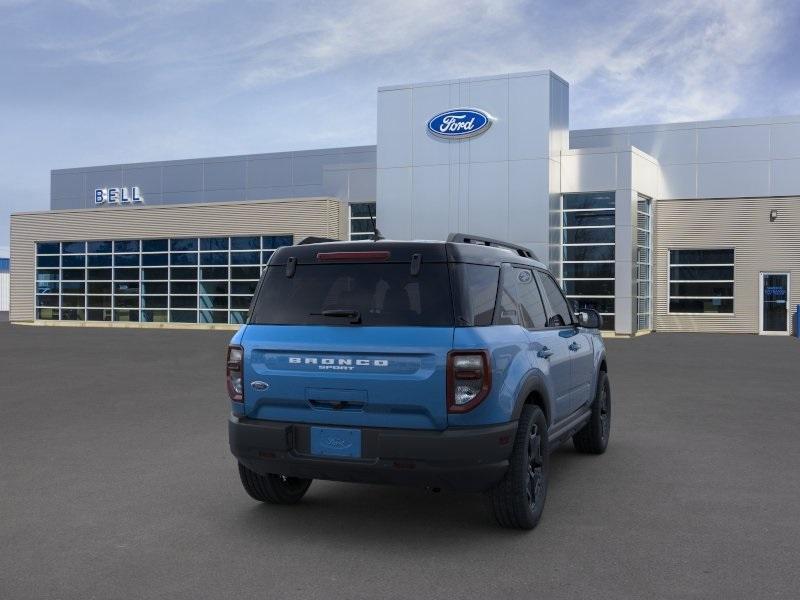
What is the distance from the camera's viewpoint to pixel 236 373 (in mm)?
5324

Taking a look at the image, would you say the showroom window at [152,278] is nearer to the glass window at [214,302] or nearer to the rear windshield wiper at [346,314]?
the glass window at [214,302]

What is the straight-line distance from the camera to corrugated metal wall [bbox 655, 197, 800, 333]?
2841 cm

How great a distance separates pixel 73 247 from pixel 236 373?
3346 cm

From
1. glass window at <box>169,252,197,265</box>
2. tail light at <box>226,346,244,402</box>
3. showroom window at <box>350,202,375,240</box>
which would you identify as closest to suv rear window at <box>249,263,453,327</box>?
tail light at <box>226,346,244,402</box>

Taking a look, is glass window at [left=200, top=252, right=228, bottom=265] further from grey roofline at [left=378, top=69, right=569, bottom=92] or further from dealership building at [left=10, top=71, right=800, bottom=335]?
grey roofline at [left=378, top=69, right=569, bottom=92]

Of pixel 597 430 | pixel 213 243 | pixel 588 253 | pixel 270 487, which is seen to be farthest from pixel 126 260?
pixel 270 487

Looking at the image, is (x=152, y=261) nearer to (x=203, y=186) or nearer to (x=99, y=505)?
(x=203, y=186)

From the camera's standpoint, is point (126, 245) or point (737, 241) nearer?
point (737, 241)

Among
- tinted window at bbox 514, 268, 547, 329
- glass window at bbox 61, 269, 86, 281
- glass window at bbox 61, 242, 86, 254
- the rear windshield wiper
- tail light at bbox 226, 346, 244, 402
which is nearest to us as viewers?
the rear windshield wiper

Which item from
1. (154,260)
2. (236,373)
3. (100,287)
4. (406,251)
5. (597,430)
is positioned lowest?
(597,430)

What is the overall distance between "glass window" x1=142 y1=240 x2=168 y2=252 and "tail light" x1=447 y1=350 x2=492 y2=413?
30.8 meters

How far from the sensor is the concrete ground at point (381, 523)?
14.4 feet

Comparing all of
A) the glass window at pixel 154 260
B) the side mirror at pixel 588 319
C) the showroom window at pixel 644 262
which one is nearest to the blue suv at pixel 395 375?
the side mirror at pixel 588 319

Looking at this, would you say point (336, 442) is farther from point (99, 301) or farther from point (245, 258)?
point (99, 301)
